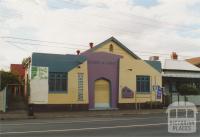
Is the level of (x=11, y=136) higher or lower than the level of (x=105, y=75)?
lower

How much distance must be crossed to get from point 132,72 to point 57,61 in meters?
7.42

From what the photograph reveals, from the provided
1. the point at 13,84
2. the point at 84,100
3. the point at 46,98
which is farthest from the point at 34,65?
the point at 13,84

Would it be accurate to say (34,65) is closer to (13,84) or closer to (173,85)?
(13,84)

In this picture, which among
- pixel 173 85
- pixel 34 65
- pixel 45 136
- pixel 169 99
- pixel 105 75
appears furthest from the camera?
pixel 173 85

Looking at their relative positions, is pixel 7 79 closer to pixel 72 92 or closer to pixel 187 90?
pixel 72 92

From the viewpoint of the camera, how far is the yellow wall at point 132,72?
38819 millimetres

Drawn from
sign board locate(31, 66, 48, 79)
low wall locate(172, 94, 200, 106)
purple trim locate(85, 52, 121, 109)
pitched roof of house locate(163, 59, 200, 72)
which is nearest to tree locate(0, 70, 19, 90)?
sign board locate(31, 66, 48, 79)

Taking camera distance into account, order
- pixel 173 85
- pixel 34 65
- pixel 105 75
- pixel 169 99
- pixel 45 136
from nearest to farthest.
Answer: pixel 45 136 → pixel 34 65 → pixel 105 75 → pixel 169 99 → pixel 173 85

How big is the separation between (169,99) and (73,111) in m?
10.9

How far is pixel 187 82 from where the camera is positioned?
45719mm

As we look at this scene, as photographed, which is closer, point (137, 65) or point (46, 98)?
point (46, 98)

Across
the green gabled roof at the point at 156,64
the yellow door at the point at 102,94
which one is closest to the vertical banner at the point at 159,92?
the green gabled roof at the point at 156,64

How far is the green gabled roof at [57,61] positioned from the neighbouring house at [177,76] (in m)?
10.6

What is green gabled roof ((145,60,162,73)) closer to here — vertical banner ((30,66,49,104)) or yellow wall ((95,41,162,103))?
yellow wall ((95,41,162,103))
